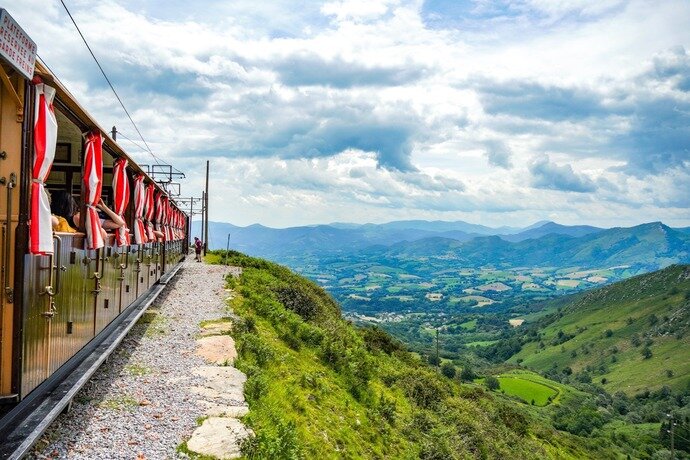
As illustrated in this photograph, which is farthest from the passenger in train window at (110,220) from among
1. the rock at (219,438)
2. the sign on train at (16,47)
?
the sign on train at (16,47)

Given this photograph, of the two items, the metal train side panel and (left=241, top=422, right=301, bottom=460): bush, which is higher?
the metal train side panel

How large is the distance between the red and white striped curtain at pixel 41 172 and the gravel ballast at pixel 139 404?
255 cm

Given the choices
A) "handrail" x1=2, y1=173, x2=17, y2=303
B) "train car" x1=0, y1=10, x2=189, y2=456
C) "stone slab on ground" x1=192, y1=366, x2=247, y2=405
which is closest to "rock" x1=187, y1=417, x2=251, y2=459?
"stone slab on ground" x1=192, y1=366, x2=247, y2=405

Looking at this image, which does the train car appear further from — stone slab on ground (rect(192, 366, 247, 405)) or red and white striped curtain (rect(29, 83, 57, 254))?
stone slab on ground (rect(192, 366, 247, 405))

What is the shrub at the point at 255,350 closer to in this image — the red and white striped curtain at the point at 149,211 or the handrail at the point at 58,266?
the red and white striped curtain at the point at 149,211

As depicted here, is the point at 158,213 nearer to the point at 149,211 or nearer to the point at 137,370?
the point at 149,211

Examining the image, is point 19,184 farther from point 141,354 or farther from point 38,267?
point 141,354

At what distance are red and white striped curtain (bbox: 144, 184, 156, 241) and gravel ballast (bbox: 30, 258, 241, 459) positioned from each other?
2.74 m

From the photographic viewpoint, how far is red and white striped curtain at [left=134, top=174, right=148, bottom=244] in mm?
13383

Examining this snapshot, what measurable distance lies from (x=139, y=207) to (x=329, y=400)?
22.6ft

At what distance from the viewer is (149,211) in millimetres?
15859

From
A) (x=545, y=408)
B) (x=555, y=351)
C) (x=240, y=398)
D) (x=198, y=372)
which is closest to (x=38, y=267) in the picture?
(x=240, y=398)

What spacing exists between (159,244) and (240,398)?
11471 millimetres

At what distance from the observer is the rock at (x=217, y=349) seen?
11609mm
